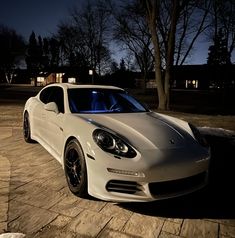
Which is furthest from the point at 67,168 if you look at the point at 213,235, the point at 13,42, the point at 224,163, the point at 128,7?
the point at 13,42

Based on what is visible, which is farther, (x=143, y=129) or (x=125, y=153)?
(x=143, y=129)

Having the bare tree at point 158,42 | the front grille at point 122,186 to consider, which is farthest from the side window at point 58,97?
the bare tree at point 158,42

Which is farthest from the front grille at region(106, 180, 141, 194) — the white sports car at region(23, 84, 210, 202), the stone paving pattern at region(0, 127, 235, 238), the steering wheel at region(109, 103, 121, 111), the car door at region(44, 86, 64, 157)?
the steering wheel at region(109, 103, 121, 111)

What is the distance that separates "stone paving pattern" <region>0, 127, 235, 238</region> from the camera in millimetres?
3189

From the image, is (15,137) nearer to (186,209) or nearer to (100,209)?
(100,209)

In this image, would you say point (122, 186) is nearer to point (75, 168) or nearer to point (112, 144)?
point (112, 144)

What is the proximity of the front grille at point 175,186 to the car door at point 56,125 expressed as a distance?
1.68 metres

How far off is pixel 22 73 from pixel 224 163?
82619 mm

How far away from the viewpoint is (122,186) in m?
3.52

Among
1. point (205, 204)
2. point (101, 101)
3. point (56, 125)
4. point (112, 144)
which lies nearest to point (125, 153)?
point (112, 144)

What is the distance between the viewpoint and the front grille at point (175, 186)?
351cm

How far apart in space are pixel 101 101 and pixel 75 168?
5.95 ft

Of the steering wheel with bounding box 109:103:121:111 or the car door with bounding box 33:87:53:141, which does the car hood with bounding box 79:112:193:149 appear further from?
the car door with bounding box 33:87:53:141

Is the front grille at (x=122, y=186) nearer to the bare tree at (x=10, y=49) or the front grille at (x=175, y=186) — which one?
the front grille at (x=175, y=186)
